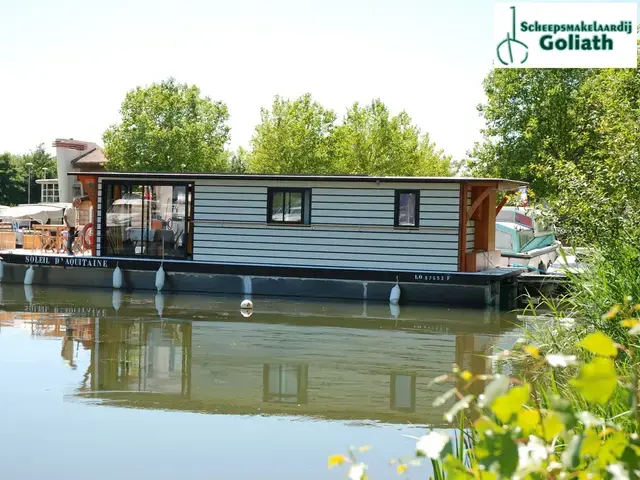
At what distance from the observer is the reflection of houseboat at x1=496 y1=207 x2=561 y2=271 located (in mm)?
21438

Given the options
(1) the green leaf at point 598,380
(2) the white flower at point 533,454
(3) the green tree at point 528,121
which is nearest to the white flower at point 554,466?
(2) the white flower at point 533,454

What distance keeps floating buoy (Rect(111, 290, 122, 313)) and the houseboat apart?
21.9 inches

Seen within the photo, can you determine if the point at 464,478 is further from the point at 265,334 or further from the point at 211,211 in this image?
the point at 211,211

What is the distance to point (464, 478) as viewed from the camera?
7.77 ft

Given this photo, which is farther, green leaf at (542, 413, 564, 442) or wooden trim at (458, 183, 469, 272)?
wooden trim at (458, 183, 469, 272)

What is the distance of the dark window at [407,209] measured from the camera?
59.9 feet

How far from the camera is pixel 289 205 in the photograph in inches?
755

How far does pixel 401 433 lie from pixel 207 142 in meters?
39.9

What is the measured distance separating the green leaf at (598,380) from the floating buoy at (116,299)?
49.4 feet

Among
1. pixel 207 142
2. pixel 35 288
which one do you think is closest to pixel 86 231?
pixel 35 288

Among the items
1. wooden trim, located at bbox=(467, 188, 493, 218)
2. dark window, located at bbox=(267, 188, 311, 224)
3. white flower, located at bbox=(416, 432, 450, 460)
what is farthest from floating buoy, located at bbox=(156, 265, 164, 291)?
white flower, located at bbox=(416, 432, 450, 460)

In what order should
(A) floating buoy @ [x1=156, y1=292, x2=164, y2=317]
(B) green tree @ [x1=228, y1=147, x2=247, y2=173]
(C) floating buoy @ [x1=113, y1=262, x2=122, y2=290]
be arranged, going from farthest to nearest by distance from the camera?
(B) green tree @ [x1=228, y1=147, x2=247, y2=173]
(C) floating buoy @ [x1=113, y1=262, x2=122, y2=290]
(A) floating buoy @ [x1=156, y1=292, x2=164, y2=317]

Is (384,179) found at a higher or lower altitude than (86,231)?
higher

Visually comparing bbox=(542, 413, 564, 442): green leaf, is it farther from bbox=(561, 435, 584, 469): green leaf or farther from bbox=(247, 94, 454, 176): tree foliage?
bbox=(247, 94, 454, 176): tree foliage
